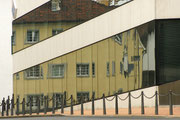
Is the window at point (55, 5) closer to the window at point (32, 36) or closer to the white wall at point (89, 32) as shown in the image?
the white wall at point (89, 32)

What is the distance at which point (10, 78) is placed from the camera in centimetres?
4731

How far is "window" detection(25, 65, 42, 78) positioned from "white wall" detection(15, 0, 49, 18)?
4.36m

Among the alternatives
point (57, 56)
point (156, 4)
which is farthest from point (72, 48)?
point (156, 4)

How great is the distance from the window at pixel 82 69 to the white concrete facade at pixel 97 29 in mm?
1374

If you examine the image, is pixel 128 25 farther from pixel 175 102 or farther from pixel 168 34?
pixel 175 102

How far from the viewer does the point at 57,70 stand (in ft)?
129

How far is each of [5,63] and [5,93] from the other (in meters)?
2.65

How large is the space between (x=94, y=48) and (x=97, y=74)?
177cm

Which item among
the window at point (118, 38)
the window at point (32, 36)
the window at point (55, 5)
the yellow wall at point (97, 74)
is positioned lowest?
the yellow wall at point (97, 74)

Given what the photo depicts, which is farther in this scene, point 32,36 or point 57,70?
point 32,36

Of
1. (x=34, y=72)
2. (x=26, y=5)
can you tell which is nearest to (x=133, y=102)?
(x=34, y=72)

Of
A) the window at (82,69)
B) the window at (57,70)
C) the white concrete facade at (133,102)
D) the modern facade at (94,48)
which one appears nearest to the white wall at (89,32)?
the modern facade at (94,48)

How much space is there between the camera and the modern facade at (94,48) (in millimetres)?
33812

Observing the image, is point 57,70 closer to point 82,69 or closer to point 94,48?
point 82,69
